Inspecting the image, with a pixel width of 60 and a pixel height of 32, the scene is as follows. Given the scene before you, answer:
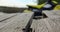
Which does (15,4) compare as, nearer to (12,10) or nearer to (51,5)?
(12,10)

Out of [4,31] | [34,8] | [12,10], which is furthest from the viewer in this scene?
[12,10]

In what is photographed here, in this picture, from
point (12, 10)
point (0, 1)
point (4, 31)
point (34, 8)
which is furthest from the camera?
point (0, 1)

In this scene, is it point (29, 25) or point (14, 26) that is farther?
point (29, 25)

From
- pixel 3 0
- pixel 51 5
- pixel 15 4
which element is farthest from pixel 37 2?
pixel 51 5

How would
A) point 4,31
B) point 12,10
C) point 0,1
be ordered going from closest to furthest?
point 4,31 < point 12,10 < point 0,1

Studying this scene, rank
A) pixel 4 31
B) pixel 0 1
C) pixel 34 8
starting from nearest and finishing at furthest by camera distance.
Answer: pixel 4 31, pixel 34 8, pixel 0 1

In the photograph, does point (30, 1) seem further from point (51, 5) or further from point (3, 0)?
point (51, 5)

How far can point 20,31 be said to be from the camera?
27.5 inches

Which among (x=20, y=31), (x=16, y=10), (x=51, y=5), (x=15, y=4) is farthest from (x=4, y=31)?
(x=15, y=4)

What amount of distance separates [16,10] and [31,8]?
0.73 meters

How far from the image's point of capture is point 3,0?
4469 millimetres

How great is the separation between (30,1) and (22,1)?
0.71ft

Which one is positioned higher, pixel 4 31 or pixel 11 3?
pixel 4 31

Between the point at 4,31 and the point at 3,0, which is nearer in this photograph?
the point at 4,31
